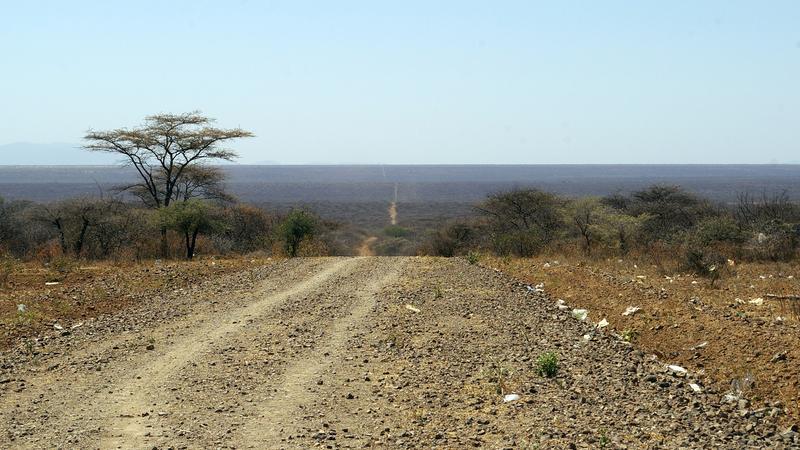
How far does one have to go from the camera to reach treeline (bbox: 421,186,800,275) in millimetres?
22250

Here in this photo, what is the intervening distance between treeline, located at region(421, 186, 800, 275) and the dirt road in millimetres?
9039

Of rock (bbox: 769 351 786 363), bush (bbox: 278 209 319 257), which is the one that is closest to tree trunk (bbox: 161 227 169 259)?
bush (bbox: 278 209 319 257)

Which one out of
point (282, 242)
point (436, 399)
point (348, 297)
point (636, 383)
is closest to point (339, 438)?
point (436, 399)

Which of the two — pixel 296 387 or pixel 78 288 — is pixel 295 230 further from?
pixel 296 387

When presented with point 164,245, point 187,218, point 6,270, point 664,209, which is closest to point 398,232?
point 664,209

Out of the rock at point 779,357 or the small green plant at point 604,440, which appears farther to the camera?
the rock at point 779,357

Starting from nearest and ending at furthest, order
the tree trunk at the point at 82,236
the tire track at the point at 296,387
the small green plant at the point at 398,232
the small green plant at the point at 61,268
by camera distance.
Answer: the tire track at the point at 296,387
the small green plant at the point at 61,268
the tree trunk at the point at 82,236
the small green plant at the point at 398,232

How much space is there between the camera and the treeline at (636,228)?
22250 mm

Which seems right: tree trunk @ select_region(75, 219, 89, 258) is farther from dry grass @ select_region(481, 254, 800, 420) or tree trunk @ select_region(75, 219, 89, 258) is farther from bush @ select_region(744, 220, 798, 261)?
bush @ select_region(744, 220, 798, 261)

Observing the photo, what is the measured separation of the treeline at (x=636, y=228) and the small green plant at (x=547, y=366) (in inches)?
386

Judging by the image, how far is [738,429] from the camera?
6.65 meters

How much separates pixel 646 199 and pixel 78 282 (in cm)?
3687

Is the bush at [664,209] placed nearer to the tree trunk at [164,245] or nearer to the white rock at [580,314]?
the tree trunk at [164,245]

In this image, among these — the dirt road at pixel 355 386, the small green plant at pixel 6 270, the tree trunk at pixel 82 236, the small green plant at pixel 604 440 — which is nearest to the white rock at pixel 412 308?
the dirt road at pixel 355 386
